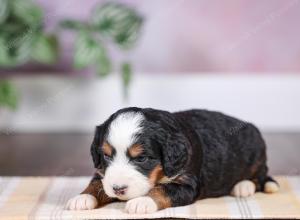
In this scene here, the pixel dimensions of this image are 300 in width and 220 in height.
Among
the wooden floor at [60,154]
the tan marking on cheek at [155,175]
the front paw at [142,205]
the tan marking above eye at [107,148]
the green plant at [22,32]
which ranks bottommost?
the wooden floor at [60,154]

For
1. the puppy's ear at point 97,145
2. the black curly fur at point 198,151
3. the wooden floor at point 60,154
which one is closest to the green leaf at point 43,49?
the wooden floor at point 60,154

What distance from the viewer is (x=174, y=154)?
7.50 ft

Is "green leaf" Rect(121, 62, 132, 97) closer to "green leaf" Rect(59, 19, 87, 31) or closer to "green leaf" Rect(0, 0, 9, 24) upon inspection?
"green leaf" Rect(59, 19, 87, 31)

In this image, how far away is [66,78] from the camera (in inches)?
194

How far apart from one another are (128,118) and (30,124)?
2.73 m

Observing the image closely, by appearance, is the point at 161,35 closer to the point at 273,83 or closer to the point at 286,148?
the point at 273,83

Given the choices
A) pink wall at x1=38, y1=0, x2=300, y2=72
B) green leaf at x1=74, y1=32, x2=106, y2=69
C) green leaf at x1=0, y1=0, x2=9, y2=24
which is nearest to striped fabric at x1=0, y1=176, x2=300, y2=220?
green leaf at x1=74, y1=32, x2=106, y2=69

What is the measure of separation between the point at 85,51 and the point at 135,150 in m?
2.13

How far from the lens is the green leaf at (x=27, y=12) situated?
4406 mm

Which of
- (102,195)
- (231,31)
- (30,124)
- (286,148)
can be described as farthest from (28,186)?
(231,31)

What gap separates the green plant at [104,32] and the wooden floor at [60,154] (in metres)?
0.51

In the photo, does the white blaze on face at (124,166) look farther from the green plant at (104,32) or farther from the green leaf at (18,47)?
the green leaf at (18,47)

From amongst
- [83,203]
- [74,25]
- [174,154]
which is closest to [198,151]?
[174,154]

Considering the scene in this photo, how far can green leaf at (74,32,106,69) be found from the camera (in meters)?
4.26
